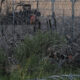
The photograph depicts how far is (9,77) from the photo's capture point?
5930 mm

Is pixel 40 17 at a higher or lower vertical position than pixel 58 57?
higher

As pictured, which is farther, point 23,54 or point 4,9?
point 4,9

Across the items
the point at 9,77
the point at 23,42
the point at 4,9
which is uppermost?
the point at 4,9

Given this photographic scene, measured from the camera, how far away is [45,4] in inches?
336

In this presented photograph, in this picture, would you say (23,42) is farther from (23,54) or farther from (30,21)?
(30,21)

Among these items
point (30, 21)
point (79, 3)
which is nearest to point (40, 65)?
point (30, 21)

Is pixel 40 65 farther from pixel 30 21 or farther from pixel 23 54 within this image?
pixel 30 21

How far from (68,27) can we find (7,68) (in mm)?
2365

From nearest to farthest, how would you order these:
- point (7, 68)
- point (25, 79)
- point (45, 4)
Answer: point (25, 79), point (7, 68), point (45, 4)

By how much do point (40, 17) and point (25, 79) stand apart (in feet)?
9.39

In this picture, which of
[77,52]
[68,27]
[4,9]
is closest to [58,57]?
[77,52]

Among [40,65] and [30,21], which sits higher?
[30,21]

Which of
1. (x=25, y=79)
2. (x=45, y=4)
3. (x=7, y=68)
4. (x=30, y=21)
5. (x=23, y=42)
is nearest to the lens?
(x=25, y=79)

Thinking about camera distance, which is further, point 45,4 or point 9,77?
point 45,4
